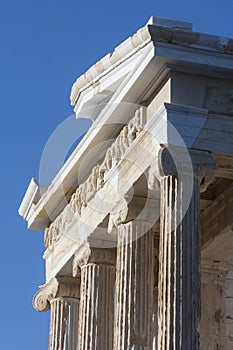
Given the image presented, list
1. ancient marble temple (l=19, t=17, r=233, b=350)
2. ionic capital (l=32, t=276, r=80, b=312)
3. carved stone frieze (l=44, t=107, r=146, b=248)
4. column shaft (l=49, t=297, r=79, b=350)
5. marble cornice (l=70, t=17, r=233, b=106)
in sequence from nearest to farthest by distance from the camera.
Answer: ancient marble temple (l=19, t=17, r=233, b=350), marble cornice (l=70, t=17, r=233, b=106), carved stone frieze (l=44, t=107, r=146, b=248), column shaft (l=49, t=297, r=79, b=350), ionic capital (l=32, t=276, r=80, b=312)

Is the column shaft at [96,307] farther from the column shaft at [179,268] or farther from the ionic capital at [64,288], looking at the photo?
the column shaft at [179,268]

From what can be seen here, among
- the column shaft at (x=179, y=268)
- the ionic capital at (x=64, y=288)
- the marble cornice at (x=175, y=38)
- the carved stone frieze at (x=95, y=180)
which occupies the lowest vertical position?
the column shaft at (x=179, y=268)

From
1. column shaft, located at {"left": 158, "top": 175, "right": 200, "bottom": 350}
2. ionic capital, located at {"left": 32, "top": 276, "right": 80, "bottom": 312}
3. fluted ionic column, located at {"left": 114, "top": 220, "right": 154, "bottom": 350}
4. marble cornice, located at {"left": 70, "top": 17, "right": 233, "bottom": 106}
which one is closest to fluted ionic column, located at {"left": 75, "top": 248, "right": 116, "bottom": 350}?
ionic capital, located at {"left": 32, "top": 276, "right": 80, "bottom": 312}

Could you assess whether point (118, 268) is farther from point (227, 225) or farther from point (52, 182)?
point (52, 182)

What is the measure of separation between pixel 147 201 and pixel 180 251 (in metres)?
3.85

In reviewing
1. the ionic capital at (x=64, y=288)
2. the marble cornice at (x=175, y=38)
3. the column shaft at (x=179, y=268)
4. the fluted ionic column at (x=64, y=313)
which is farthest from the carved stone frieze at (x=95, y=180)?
the column shaft at (x=179, y=268)

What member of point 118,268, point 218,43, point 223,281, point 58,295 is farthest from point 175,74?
point 58,295

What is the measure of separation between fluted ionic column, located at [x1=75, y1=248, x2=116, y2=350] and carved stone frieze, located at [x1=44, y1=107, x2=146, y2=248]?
1665 mm

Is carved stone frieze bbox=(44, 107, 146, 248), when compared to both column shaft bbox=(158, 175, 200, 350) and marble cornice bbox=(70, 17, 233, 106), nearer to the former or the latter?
marble cornice bbox=(70, 17, 233, 106)

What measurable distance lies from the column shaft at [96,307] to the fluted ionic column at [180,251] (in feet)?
21.8

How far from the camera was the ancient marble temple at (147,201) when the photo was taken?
1124 inches

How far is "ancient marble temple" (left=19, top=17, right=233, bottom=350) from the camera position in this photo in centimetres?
2855

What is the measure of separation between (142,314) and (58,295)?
7.51 m

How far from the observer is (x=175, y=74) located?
96.4 feet
